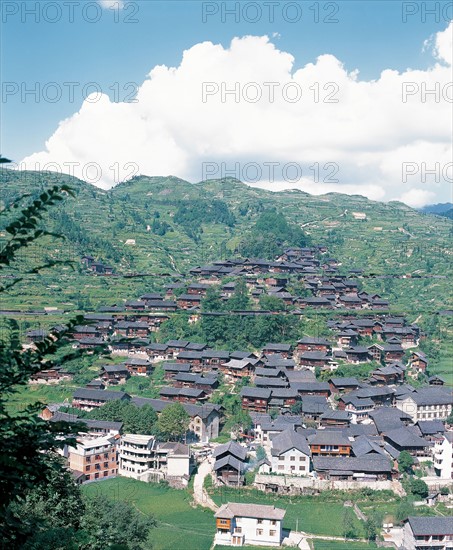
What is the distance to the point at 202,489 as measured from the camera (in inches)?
746

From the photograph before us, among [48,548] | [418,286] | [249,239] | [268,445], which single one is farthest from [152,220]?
[48,548]

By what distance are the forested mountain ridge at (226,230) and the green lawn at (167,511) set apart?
20477 mm

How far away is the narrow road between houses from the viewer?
18.0 m

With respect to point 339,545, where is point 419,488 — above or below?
above

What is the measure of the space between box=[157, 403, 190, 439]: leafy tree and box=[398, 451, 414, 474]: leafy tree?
8128 mm

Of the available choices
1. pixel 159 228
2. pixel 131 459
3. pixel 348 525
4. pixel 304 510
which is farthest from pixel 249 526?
pixel 159 228

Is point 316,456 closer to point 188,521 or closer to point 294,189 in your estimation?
point 188,521

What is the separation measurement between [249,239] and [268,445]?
30.8 meters

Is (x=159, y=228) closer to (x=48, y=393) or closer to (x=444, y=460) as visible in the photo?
(x=48, y=393)

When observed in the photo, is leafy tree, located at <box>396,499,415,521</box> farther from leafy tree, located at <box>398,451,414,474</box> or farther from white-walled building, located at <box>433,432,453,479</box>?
white-walled building, located at <box>433,432,453,479</box>

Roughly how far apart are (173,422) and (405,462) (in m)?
8.69

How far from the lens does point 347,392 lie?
26.2 meters

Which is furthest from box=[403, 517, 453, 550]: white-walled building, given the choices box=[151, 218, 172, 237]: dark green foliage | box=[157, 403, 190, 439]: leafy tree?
box=[151, 218, 172, 237]: dark green foliage

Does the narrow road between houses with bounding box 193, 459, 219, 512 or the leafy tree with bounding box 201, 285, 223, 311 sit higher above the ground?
the leafy tree with bounding box 201, 285, 223, 311
